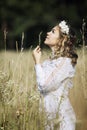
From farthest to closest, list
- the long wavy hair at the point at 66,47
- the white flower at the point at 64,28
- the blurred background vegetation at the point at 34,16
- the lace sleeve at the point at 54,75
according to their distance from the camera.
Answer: the blurred background vegetation at the point at 34,16
the white flower at the point at 64,28
the long wavy hair at the point at 66,47
the lace sleeve at the point at 54,75

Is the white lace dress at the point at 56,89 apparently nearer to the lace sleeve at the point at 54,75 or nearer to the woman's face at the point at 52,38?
the lace sleeve at the point at 54,75

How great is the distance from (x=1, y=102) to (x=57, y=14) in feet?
61.9

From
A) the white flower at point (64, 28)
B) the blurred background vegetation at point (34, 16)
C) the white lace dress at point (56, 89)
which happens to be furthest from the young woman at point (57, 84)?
the blurred background vegetation at point (34, 16)

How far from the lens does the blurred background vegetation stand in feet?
75.3

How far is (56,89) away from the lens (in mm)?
4961

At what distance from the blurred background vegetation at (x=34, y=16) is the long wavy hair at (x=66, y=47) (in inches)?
Result: 679

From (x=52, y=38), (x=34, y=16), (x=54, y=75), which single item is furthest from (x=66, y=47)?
(x=34, y=16)

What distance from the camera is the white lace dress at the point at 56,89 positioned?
16.1 feet

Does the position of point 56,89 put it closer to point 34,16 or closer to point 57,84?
Result: point 57,84

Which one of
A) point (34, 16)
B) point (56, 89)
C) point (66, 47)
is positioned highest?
point (34, 16)

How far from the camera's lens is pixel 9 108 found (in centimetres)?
518

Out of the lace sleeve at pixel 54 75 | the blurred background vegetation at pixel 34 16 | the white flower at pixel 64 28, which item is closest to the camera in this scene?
the lace sleeve at pixel 54 75

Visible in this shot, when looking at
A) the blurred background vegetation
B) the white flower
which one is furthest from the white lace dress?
the blurred background vegetation

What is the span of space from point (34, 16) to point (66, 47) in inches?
738
